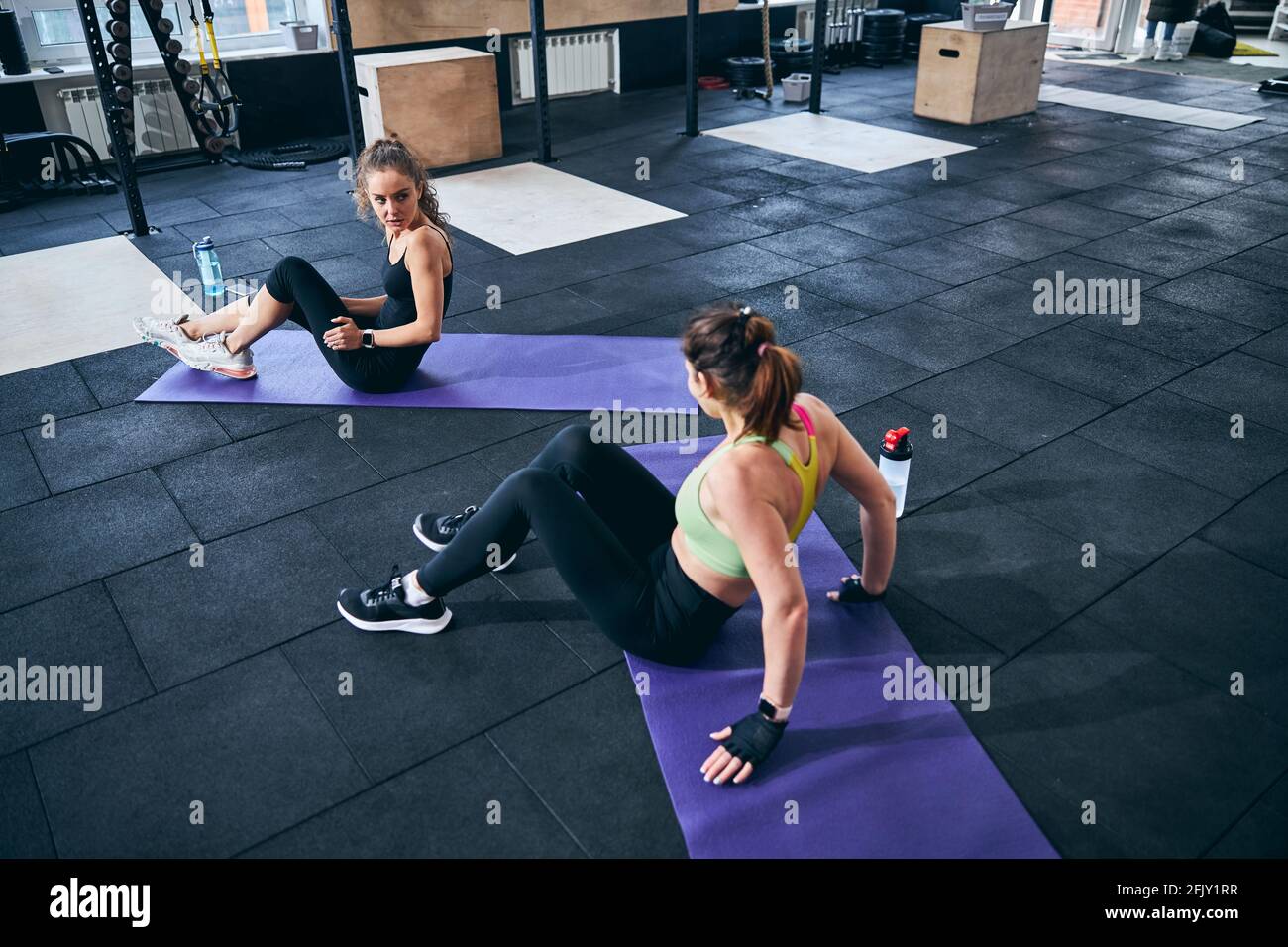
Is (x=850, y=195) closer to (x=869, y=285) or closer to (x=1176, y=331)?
(x=869, y=285)

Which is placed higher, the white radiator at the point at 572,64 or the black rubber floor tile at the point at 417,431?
the white radiator at the point at 572,64

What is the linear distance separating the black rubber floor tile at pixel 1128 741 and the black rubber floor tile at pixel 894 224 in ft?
11.0

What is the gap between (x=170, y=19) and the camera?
22.7ft

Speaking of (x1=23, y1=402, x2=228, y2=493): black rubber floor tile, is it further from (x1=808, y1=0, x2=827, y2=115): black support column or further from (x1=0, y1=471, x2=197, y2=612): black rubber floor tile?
(x1=808, y1=0, x2=827, y2=115): black support column

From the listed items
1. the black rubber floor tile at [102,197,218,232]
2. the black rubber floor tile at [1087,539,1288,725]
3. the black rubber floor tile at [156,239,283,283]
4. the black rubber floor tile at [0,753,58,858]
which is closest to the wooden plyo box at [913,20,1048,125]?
the black rubber floor tile at [156,239,283,283]

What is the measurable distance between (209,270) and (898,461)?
3.45 metres

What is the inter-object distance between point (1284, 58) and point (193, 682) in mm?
11823

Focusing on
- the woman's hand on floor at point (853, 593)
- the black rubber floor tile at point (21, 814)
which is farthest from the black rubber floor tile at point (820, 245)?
the black rubber floor tile at point (21, 814)

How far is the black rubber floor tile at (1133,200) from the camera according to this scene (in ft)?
18.9

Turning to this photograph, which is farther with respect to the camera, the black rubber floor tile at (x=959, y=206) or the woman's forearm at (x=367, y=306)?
the black rubber floor tile at (x=959, y=206)

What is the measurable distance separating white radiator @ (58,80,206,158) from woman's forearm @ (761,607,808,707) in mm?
6529

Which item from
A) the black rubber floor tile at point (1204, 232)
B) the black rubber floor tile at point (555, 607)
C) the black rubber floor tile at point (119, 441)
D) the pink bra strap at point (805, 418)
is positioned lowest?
the black rubber floor tile at point (555, 607)

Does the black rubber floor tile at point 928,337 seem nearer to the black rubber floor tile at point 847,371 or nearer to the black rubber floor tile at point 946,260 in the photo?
the black rubber floor tile at point 847,371
